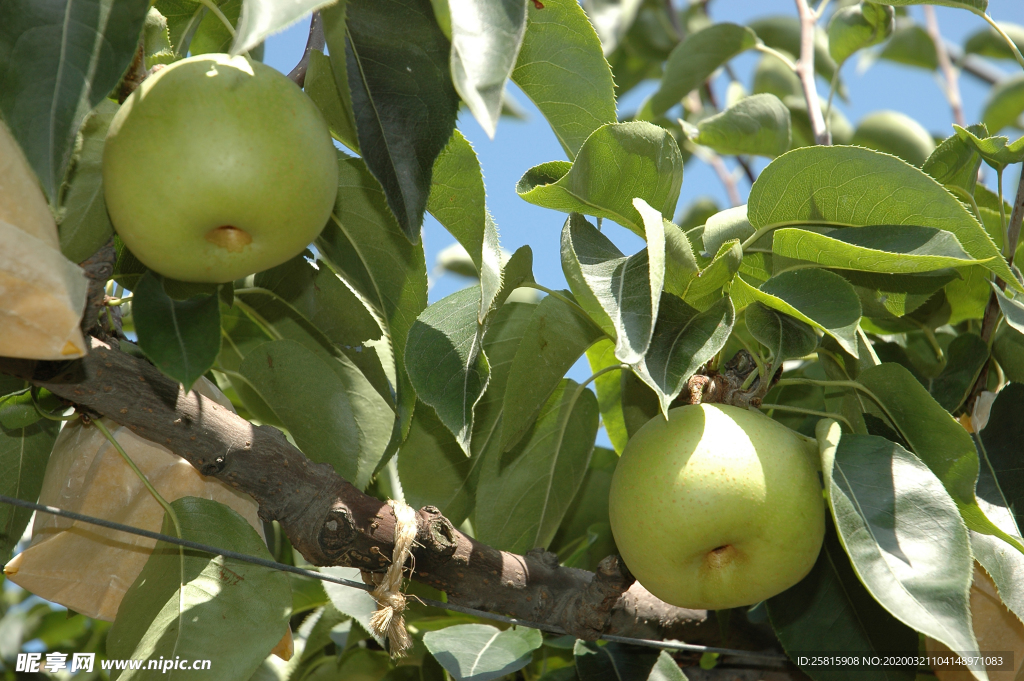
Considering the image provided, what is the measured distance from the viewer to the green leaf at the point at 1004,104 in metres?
2.25

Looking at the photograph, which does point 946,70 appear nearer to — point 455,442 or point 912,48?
point 912,48

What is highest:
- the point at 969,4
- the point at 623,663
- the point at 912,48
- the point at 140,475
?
the point at 969,4

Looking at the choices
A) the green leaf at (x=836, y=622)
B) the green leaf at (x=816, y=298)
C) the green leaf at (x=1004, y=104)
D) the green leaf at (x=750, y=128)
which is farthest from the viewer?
the green leaf at (x=1004, y=104)

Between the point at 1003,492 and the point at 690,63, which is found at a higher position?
the point at 690,63

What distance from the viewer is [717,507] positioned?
85 cm

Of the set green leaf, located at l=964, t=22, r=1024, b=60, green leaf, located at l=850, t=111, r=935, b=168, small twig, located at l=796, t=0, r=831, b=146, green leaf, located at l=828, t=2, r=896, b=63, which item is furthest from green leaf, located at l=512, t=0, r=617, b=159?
green leaf, located at l=964, t=22, r=1024, b=60

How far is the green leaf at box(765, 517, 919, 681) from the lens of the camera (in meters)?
1.04

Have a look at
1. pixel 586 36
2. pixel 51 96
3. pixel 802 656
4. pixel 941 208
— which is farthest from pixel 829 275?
pixel 51 96

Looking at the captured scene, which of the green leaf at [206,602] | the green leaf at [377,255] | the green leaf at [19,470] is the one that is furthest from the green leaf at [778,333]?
the green leaf at [19,470]

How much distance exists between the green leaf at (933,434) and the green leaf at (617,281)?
0.35 meters

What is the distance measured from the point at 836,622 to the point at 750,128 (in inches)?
36.8

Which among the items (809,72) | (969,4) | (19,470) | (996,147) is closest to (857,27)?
(809,72)

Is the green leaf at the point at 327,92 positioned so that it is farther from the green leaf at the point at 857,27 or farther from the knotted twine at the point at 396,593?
the green leaf at the point at 857,27

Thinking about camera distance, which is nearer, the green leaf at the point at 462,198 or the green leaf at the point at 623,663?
the green leaf at the point at 462,198
